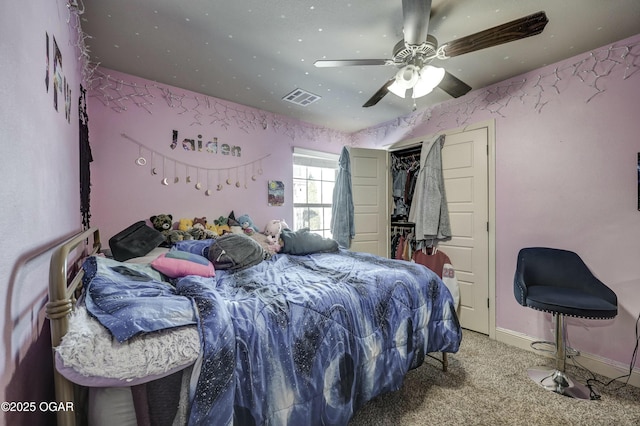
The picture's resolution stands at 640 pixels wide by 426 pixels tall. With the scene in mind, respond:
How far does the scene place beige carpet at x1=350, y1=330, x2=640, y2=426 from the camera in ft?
5.11

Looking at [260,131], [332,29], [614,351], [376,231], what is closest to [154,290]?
[332,29]

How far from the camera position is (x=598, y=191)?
2.15 m

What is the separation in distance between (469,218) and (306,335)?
2.51 m

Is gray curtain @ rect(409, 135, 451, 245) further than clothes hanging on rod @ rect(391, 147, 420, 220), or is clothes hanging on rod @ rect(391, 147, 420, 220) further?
clothes hanging on rod @ rect(391, 147, 420, 220)

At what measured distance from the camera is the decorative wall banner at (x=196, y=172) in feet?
8.65

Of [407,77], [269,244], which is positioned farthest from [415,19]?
[269,244]

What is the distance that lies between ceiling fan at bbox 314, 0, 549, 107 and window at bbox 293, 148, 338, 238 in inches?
81.8

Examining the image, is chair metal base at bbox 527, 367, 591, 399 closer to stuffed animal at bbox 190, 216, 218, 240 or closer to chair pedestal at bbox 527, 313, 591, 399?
chair pedestal at bbox 527, 313, 591, 399

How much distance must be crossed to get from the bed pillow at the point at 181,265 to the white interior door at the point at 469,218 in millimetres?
2686

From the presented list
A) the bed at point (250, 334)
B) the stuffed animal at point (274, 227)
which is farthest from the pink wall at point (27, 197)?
the stuffed animal at point (274, 227)

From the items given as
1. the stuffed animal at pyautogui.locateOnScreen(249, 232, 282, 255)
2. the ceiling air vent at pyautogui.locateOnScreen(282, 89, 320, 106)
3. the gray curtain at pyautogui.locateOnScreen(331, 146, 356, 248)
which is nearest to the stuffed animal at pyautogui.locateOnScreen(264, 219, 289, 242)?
the stuffed animal at pyautogui.locateOnScreen(249, 232, 282, 255)

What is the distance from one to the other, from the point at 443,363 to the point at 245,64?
9.92ft

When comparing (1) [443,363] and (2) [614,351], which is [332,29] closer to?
(1) [443,363]

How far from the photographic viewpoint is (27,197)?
0.85 m
